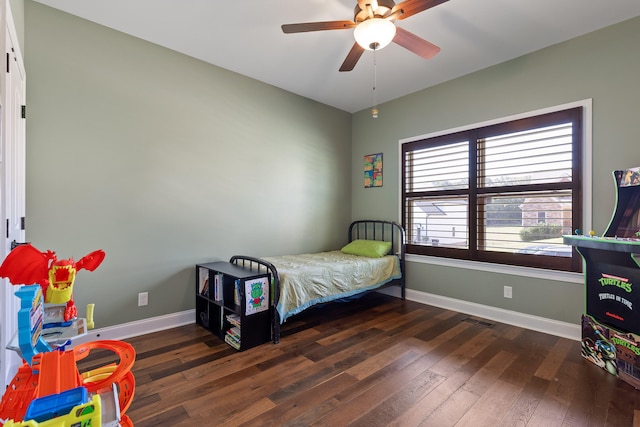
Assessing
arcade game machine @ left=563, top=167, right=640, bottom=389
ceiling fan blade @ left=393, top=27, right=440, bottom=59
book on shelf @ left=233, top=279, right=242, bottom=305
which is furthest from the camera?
book on shelf @ left=233, top=279, right=242, bottom=305

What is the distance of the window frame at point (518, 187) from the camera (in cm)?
269

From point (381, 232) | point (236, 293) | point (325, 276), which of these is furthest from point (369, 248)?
point (236, 293)

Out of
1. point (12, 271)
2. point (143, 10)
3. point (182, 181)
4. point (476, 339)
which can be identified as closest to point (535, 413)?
point (476, 339)

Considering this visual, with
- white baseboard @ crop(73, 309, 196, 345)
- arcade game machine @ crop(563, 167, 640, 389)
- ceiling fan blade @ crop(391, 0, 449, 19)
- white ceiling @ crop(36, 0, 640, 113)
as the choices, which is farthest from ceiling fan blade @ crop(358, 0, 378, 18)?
white baseboard @ crop(73, 309, 196, 345)

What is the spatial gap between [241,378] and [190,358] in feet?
1.74

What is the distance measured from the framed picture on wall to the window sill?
1143 mm

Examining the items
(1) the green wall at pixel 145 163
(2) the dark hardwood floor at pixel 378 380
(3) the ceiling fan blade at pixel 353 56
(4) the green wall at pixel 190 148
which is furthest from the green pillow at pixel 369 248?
(3) the ceiling fan blade at pixel 353 56

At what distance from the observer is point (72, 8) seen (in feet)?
7.88

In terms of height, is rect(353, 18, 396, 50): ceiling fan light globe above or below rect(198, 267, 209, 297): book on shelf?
above

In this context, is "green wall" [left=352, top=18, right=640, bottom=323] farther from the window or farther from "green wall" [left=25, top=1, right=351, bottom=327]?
"green wall" [left=25, top=1, right=351, bottom=327]

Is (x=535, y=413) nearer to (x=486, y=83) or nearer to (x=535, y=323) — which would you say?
(x=535, y=323)

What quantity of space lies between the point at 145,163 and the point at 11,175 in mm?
1108

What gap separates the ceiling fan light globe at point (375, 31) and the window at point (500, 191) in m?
1.93

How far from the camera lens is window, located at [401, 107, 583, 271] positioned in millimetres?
2816
